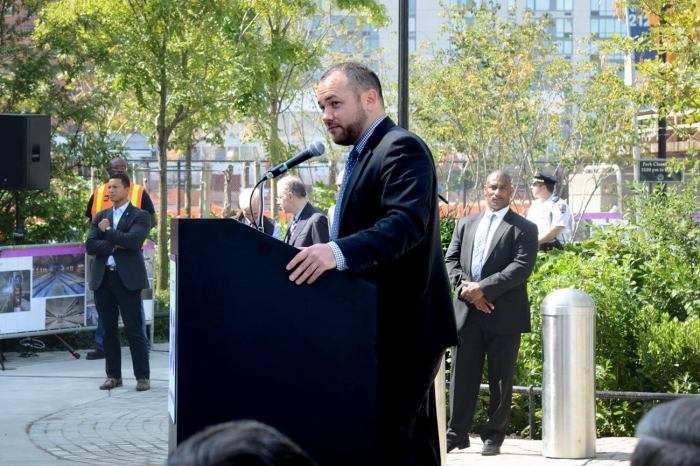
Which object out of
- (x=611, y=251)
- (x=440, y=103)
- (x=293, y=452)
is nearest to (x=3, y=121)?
(x=611, y=251)

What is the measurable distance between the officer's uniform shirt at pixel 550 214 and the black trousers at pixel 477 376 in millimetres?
4987

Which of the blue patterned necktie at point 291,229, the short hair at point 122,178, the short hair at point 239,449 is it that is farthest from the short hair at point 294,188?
the short hair at point 239,449

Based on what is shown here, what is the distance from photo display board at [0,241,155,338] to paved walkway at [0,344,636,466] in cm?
49

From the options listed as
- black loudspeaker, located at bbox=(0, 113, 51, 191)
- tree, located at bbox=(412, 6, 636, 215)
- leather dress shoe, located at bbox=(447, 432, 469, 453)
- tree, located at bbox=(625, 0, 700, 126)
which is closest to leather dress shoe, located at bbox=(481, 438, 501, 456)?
leather dress shoe, located at bbox=(447, 432, 469, 453)

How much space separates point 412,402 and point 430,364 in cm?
16

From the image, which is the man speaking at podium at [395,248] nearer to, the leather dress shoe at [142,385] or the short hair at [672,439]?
the short hair at [672,439]

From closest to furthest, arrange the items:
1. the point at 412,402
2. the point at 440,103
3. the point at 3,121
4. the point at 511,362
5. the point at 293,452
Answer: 1. the point at 293,452
2. the point at 412,402
3. the point at 511,362
4. the point at 3,121
5. the point at 440,103

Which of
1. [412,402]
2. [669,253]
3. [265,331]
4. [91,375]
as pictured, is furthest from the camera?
[91,375]

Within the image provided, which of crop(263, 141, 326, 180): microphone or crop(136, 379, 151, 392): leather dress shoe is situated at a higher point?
crop(263, 141, 326, 180): microphone

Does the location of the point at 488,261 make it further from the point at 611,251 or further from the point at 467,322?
the point at 611,251

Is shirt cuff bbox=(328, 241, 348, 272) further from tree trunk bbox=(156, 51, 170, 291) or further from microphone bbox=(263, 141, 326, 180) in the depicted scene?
tree trunk bbox=(156, 51, 170, 291)

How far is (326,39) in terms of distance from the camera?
1226 inches

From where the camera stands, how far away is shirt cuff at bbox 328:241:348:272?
146 inches

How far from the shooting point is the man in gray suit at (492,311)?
8.45 metres
